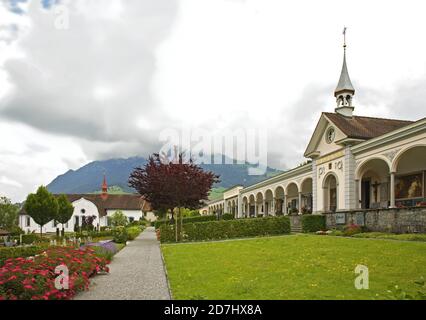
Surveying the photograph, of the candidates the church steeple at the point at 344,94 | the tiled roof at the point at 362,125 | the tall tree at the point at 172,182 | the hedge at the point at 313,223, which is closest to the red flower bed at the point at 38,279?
the tall tree at the point at 172,182

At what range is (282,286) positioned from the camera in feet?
27.2

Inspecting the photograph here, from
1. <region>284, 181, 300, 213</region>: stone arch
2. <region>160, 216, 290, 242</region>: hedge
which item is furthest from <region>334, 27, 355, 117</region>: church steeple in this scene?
<region>284, 181, 300, 213</region>: stone arch

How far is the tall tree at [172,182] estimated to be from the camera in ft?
84.4

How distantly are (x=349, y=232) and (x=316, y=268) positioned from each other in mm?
11410

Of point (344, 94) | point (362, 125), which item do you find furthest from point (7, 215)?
point (362, 125)

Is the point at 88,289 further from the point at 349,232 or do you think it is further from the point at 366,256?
the point at 349,232

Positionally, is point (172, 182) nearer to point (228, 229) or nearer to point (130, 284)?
point (228, 229)

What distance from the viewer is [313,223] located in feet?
85.5

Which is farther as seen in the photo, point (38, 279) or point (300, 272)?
point (300, 272)

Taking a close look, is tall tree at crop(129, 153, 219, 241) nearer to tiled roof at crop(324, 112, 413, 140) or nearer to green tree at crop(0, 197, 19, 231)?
tiled roof at crop(324, 112, 413, 140)

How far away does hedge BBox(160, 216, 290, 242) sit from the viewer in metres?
25.7

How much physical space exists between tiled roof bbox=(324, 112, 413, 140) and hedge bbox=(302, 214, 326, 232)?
228 inches

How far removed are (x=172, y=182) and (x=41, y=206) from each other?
20.9m
